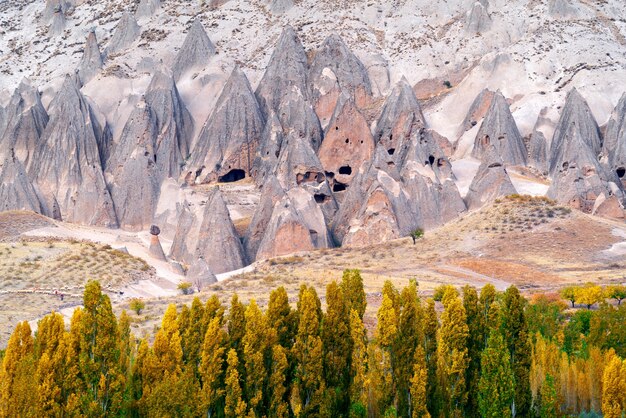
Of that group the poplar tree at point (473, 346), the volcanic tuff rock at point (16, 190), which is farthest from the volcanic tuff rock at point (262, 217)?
the poplar tree at point (473, 346)

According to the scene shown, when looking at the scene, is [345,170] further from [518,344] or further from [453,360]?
[453,360]

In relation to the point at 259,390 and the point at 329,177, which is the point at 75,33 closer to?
the point at 329,177

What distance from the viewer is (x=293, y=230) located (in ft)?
183

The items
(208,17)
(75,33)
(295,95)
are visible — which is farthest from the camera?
(75,33)

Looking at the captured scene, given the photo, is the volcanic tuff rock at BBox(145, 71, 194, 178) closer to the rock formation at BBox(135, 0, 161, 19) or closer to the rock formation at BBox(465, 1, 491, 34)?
the rock formation at BBox(135, 0, 161, 19)

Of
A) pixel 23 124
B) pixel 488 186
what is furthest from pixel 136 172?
pixel 488 186

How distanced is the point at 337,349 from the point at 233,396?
314cm

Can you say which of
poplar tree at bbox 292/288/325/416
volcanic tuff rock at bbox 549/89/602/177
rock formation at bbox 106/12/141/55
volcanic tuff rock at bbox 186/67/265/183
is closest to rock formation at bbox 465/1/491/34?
volcanic tuff rock at bbox 549/89/602/177

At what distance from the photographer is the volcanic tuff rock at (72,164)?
71750 millimetres

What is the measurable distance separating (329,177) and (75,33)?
50355 millimetres

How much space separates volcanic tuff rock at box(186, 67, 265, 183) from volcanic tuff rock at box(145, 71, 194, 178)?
190cm

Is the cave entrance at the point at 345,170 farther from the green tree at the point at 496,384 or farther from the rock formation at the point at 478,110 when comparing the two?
the green tree at the point at 496,384

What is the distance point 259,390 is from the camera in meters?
22.1

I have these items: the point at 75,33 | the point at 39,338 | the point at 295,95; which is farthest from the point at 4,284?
the point at 75,33
